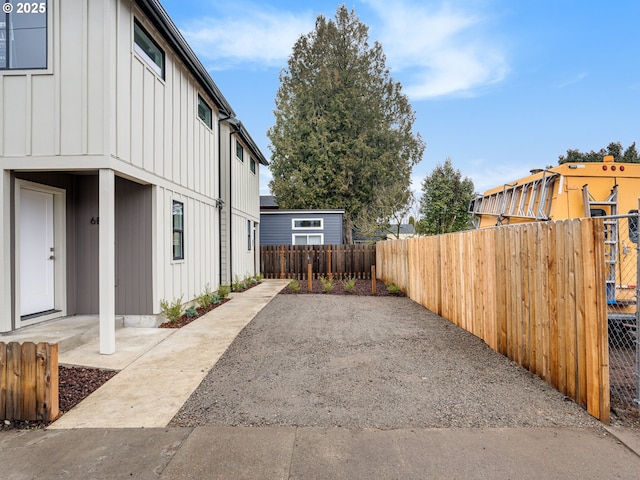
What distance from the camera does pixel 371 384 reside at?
13.3ft

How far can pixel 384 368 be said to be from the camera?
4.58 metres

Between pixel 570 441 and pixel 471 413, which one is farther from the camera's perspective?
pixel 471 413

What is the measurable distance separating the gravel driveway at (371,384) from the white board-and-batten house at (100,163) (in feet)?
7.50

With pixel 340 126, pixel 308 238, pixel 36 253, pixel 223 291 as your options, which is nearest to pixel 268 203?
pixel 340 126

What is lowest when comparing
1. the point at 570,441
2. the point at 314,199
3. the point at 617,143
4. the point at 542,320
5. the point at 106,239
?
the point at 570,441

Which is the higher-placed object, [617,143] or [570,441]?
[617,143]

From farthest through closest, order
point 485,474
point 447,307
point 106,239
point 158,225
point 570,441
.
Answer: point 447,307
point 158,225
point 106,239
point 570,441
point 485,474

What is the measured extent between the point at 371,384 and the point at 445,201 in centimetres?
1834

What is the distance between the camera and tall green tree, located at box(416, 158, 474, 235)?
1964cm

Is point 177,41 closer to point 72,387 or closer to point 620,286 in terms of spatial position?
point 72,387

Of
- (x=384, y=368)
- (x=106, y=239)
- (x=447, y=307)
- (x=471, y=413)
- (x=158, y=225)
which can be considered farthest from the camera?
(x=447, y=307)

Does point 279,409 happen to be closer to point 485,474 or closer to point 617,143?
point 485,474

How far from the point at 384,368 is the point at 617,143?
35.6m

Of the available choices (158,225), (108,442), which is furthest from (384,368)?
(158,225)
